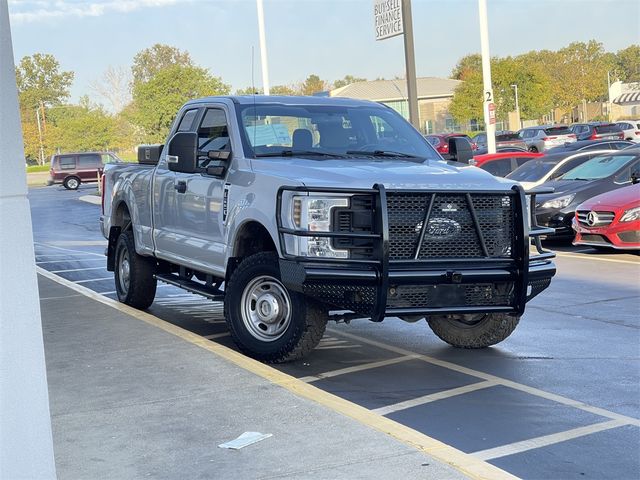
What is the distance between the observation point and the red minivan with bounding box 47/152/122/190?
178 ft

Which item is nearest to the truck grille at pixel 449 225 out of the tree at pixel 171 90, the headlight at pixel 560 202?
the headlight at pixel 560 202

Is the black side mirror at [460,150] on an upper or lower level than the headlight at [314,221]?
upper

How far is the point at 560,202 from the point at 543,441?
39.4 feet

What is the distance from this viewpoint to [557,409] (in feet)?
21.5

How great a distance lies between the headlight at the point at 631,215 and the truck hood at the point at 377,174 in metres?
7.26

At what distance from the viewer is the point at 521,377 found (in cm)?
754

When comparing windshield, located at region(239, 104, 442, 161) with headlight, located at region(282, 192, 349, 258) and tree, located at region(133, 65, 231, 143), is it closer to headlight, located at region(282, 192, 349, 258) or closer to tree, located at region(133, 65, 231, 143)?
headlight, located at region(282, 192, 349, 258)

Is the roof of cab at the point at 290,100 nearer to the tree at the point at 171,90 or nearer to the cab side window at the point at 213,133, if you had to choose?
the cab side window at the point at 213,133

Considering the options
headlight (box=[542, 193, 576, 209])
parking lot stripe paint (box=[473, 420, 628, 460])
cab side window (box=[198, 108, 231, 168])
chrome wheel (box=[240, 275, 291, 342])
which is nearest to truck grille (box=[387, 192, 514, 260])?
chrome wheel (box=[240, 275, 291, 342])

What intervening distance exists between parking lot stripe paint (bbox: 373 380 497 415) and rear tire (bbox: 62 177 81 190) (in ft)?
161

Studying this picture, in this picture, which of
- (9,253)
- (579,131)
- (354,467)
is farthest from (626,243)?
(579,131)

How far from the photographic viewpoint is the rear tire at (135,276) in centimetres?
1082

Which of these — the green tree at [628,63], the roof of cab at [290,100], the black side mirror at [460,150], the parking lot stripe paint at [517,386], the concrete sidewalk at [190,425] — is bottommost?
the parking lot stripe paint at [517,386]

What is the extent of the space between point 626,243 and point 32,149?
278 feet
